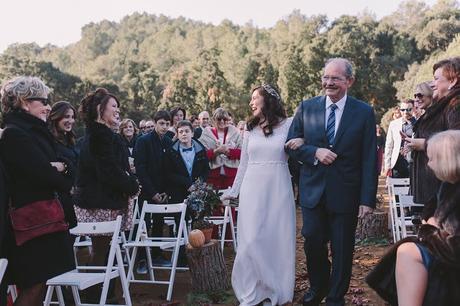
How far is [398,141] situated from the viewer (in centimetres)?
891

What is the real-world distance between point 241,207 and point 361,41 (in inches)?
1453

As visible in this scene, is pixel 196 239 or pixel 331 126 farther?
pixel 196 239

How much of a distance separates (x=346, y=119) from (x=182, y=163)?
3149 millimetres

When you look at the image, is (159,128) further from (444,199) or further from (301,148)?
(444,199)

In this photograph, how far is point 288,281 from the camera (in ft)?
16.9

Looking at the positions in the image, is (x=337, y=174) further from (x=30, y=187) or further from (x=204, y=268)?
(x=30, y=187)

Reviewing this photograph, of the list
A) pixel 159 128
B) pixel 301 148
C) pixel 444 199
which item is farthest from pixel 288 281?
pixel 159 128

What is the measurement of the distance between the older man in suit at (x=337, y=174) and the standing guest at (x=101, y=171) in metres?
1.69

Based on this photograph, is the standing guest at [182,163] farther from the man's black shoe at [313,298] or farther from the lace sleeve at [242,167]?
the man's black shoe at [313,298]

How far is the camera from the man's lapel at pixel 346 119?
4.68 m

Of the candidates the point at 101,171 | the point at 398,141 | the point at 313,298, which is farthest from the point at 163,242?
the point at 398,141

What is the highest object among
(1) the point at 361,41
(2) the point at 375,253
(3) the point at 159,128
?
(1) the point at 361,41

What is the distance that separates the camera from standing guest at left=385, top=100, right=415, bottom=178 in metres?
8.85

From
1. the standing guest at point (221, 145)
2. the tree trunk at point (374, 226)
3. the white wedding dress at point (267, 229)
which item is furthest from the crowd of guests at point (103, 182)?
the tree trunk at point (374, 226)
